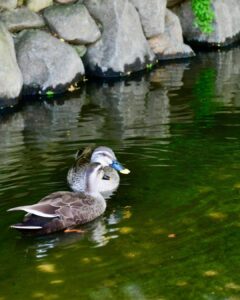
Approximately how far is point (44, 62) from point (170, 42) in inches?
179

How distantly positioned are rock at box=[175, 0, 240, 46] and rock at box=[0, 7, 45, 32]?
19.0 ft

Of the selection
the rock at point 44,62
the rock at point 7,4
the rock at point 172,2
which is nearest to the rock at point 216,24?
the rock at point 172,2

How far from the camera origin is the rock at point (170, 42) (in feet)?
59.9

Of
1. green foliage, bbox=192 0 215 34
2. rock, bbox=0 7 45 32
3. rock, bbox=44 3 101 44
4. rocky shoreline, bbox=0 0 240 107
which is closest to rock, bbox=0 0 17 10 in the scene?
rocky shoreline, bbox=0 0 240 107

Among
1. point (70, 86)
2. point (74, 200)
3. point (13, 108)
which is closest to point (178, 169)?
point (74, 200)

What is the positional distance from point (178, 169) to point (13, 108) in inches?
221

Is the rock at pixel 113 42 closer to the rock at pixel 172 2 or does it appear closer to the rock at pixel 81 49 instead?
the rock at pixel 81 49

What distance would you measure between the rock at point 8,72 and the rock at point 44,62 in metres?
0.51

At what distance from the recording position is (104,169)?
9.55 metres

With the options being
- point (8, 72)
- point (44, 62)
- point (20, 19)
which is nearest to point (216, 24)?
point (44, 62)

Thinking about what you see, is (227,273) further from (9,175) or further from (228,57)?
(228,57)

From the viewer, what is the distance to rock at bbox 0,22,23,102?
1405cm

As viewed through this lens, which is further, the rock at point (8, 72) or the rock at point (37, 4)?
the rock at point (37, 4)

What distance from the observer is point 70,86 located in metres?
15.7
